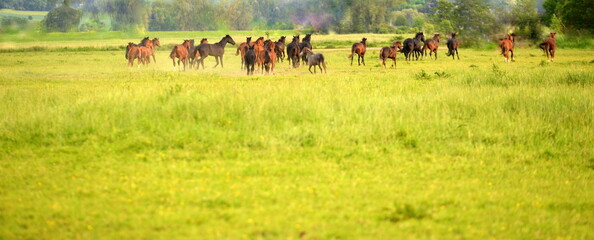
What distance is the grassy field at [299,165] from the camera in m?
5.99

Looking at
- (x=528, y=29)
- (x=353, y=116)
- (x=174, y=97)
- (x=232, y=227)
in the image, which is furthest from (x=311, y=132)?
(x=528, y=29)

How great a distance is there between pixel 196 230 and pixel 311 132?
4.36m

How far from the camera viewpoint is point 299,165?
8.29m

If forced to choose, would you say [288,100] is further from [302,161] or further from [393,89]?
[393,89]

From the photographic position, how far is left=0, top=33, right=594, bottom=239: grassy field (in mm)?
5988

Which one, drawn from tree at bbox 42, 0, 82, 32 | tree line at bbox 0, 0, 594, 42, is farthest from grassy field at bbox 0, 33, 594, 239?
tree at bbox 42, 0, 82, 32

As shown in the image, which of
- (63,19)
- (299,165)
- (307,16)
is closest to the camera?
(299,165)

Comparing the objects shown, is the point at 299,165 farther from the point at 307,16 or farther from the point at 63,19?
the point at 307,16

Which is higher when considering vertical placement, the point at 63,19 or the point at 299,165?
the point at 63,19

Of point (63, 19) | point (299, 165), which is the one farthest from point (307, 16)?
point (299, 165)

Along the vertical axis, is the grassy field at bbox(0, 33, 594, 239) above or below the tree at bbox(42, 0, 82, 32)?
below

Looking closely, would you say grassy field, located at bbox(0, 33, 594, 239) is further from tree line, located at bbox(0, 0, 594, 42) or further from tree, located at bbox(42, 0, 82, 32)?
tree, located at bbox(42, 0, 82, 32)

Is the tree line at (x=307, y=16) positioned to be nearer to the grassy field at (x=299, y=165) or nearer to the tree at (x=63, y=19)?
the tree at (x=63, y=19)

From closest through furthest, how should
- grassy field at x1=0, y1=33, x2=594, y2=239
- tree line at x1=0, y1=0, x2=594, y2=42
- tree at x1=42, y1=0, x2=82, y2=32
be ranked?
grassy field at x1=0, y1=33, x2=594, y2=239, tree line at x1=0, y1=0, x2=594, y2=42, tree at x1=42, y1=0, x2=82, y2=32
